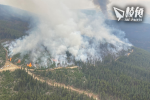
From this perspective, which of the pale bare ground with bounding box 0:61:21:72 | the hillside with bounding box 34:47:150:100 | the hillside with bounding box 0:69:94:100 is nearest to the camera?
the hillside with bounding box 0:69:94:100

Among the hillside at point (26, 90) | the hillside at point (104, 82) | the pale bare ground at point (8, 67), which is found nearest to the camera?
the hillside at point (26, 90)

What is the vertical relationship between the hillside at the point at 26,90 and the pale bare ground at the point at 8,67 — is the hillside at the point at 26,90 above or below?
below

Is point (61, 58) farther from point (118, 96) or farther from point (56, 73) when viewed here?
point (118, 96)

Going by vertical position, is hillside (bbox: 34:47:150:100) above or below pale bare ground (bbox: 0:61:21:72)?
below

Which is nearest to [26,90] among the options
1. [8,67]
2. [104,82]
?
[8,67]

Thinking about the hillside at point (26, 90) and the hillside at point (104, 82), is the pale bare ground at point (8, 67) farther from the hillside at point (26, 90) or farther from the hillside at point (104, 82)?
the hillside at point (104, 82)

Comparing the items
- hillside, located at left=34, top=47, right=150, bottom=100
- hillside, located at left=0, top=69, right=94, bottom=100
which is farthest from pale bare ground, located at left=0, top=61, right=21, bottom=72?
hillside, located at left=34, top=47, right=150, bottom=100

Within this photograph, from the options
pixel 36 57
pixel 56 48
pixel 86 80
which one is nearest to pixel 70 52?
pixel 56 48

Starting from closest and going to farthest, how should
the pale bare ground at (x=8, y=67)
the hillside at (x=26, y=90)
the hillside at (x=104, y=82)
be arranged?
the hillside at (x=26, y=90)
the hillside at (x=104, y=82)
the pale bare ground at (x=8, y=67)

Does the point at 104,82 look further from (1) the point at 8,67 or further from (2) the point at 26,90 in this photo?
(1) the point at 8,67

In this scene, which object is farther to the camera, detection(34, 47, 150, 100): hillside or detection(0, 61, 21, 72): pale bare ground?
detection(0, 61, 21, 72): pale bare ground

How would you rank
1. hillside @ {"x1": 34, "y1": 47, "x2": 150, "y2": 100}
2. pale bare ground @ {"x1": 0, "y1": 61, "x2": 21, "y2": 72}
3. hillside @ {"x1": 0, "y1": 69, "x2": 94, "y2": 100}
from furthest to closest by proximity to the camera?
1. pale bare ground @ {"x1": 0, "y1": 61, "x2": 21, "y2": 72}
2. hillside @ {"x1": 34, "y1": 47, "x2": 150, "y2": 100}
3. hillside @ {"x1": 0, "y1": 69, "x2": 94, "y2": 100}

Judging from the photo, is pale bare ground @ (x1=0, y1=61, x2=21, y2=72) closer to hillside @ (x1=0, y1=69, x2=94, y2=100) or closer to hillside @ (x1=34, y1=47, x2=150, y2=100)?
hillside @ (x1=0, y1=69, x2=94, y2=100)

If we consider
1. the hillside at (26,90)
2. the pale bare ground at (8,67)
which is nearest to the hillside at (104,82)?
the hillside at (26,90)
